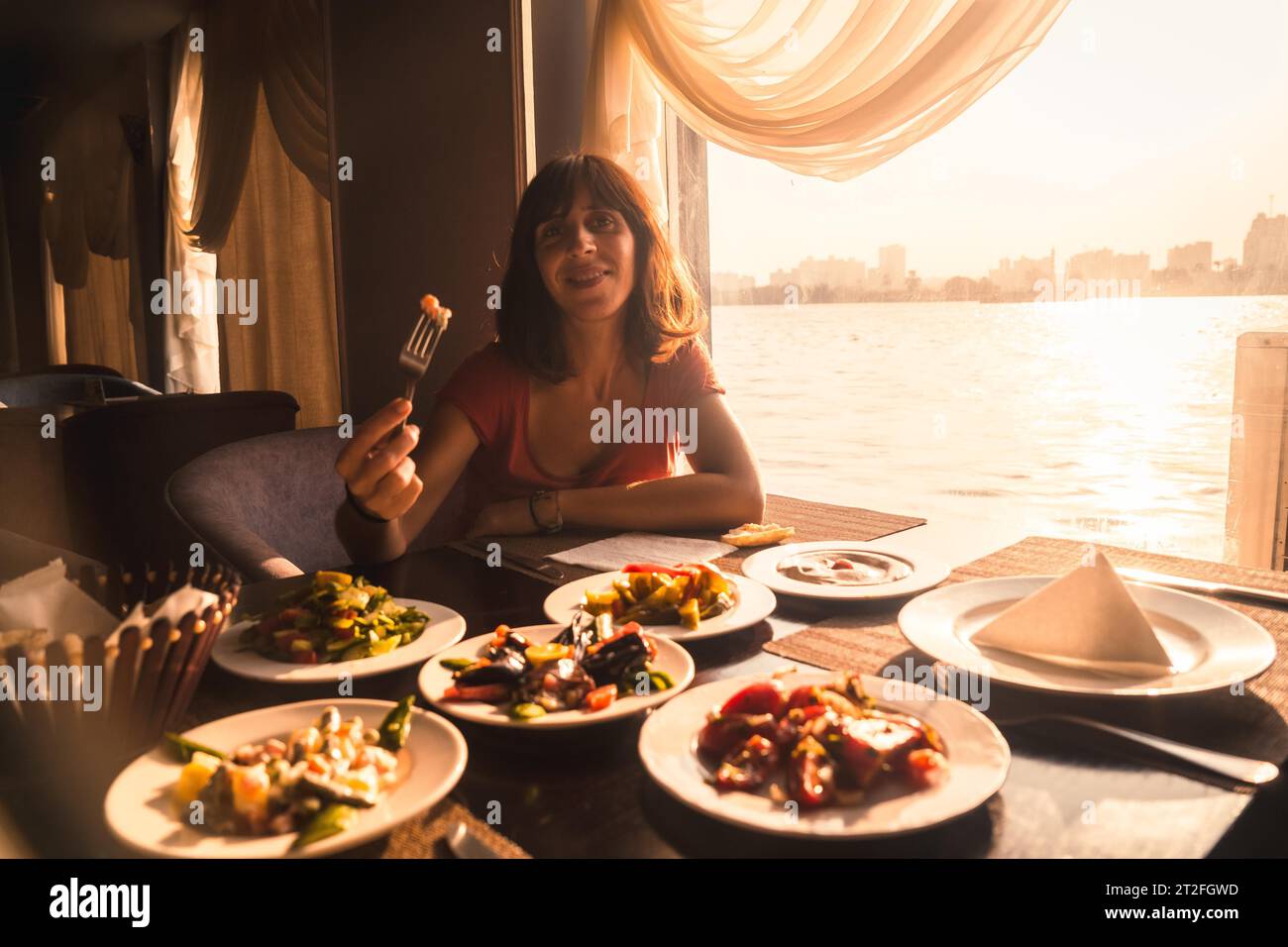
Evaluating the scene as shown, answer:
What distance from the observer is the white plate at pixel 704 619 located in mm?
982

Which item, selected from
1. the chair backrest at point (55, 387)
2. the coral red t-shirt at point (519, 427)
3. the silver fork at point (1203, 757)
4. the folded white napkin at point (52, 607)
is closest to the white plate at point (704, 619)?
the silver fork at point (1203, 757)

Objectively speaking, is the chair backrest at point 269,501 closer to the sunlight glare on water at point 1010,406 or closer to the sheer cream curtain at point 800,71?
the sunlight glare on water at point 1010,406

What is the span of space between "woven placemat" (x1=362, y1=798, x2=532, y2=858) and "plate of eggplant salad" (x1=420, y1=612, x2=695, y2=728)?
0.09m

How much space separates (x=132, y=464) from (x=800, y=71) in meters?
2.54

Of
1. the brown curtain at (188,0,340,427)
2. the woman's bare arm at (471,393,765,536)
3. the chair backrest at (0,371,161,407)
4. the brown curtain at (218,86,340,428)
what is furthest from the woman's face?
the chair backrest at (0,371,161,407)

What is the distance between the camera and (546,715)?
743 mm

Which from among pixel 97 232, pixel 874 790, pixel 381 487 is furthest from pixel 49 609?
pixel 97 232

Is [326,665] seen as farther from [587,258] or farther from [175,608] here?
[587,258]

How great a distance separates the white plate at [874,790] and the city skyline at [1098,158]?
5.55 ft

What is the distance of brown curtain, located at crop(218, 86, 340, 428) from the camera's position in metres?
4.00

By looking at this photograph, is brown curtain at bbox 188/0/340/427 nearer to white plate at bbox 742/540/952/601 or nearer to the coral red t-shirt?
the coral red t-shirt

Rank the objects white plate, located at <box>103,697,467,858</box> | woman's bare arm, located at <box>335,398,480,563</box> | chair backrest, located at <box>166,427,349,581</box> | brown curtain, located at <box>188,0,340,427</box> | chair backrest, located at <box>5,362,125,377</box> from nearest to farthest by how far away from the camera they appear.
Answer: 1. white plate, located at <box>103,697,467,858</box>
2. woman's bare arm, located at <box>335,398,480,563</box>
3. chair backrest, located at <box>166,427,349,581</box>
4. brown curtain, located at <box>188,0,340,427</box>
5. chair backrest, located at <box>5,362,125,377</box>
